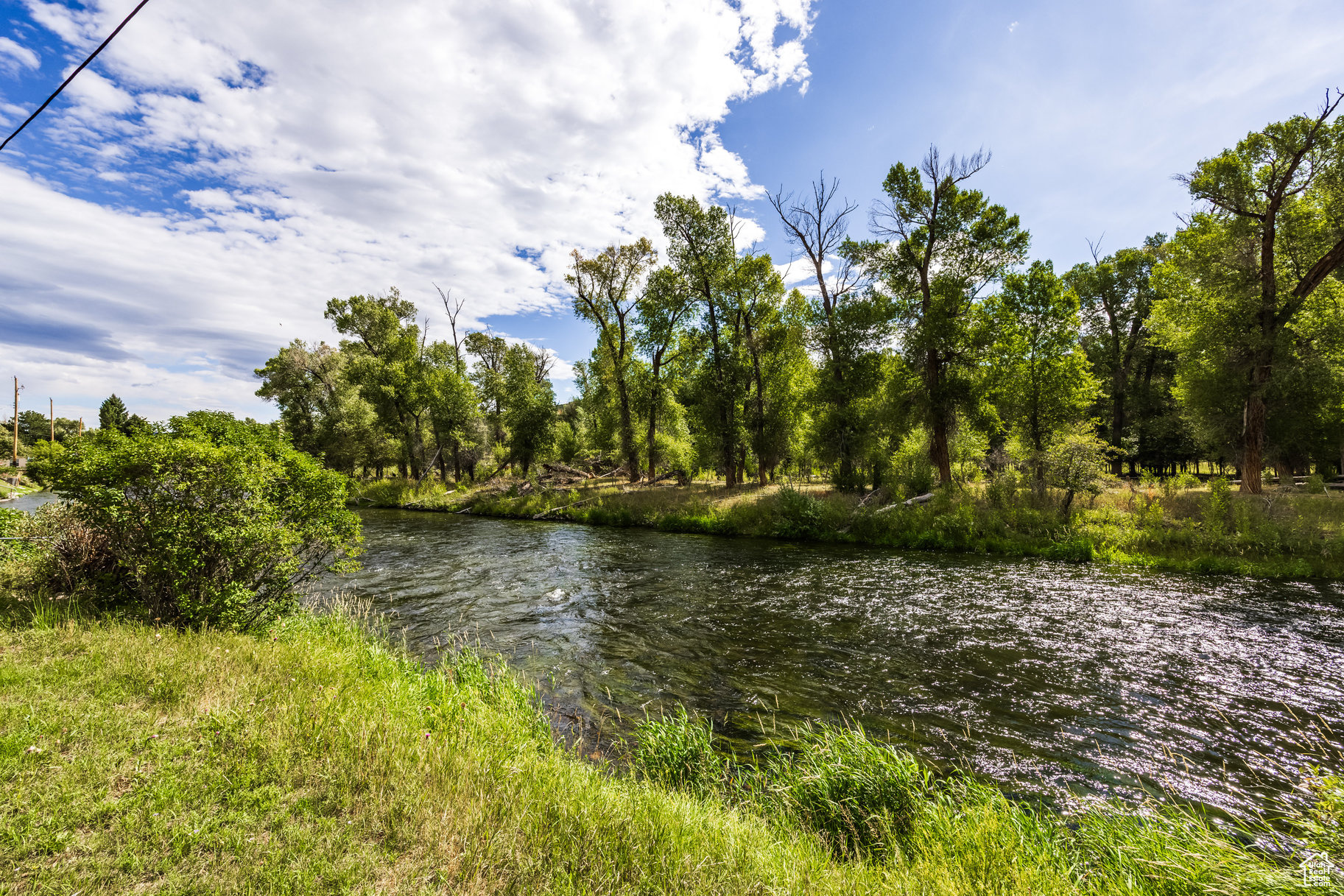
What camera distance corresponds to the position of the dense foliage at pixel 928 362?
66.0 ft

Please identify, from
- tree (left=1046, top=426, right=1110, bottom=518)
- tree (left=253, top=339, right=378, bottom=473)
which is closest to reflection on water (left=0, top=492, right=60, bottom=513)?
tree (left=253, top=339, right=378, bottom=473)

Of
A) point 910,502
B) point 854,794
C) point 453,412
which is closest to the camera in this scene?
point 854,794

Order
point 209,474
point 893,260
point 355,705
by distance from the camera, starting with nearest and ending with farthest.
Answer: point 355,705 → point 209,474 → point 893,260

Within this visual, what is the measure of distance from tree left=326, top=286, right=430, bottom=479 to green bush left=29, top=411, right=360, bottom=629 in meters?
40.4

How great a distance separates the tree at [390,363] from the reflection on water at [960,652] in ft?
110

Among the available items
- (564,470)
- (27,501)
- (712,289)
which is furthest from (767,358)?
(27,501)

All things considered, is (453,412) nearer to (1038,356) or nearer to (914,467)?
(914,467)

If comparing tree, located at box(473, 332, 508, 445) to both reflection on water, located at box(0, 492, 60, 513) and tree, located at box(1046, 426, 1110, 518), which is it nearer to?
reflection on water, located at box(0, 492, 60, 513)

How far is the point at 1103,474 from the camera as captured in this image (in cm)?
2077

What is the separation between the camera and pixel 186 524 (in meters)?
7.59

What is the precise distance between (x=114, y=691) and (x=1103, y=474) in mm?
28647

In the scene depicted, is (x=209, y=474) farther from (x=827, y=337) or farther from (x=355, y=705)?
(x=827, y=337)

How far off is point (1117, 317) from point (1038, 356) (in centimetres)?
2179

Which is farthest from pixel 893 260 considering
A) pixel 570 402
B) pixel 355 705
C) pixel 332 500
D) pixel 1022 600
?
pixel 570 402
